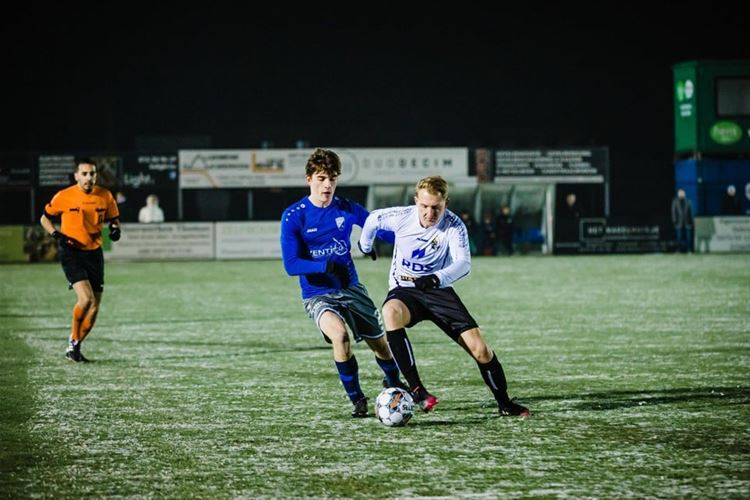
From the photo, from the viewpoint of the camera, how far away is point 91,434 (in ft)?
23.6

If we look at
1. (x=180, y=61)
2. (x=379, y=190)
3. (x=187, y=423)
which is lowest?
(x=187, y=423)

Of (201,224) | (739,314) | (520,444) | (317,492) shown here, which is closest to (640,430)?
(520,444)

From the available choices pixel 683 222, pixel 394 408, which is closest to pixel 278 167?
pixel 683 222

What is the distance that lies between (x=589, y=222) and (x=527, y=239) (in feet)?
7.59

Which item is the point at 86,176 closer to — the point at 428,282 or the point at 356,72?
the point at 428,282

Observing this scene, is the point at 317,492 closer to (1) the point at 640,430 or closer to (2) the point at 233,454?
(2) the point at 233,454

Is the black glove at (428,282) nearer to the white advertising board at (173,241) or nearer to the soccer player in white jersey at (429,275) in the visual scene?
Answer: the soccer player in white jersey at (429,275)

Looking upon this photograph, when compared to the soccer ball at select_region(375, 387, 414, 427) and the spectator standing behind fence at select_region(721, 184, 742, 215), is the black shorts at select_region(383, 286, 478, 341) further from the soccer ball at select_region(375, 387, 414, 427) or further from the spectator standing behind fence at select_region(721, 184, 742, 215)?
the spectator standing behind fence at select_region(721, 184, 742, 215)

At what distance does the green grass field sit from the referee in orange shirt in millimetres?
459

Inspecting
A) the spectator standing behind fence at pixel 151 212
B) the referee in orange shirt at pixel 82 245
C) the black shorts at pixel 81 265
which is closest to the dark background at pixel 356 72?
the spectator standing behind fence at pixel 151 212

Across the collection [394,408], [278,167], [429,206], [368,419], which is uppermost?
[278,167]

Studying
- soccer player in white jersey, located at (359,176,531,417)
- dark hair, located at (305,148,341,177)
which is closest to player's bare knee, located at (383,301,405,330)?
soccer player in white jersey, located at (359,176,531,417)

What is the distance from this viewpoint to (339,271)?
7.68 metres

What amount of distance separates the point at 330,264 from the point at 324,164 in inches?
27.1
